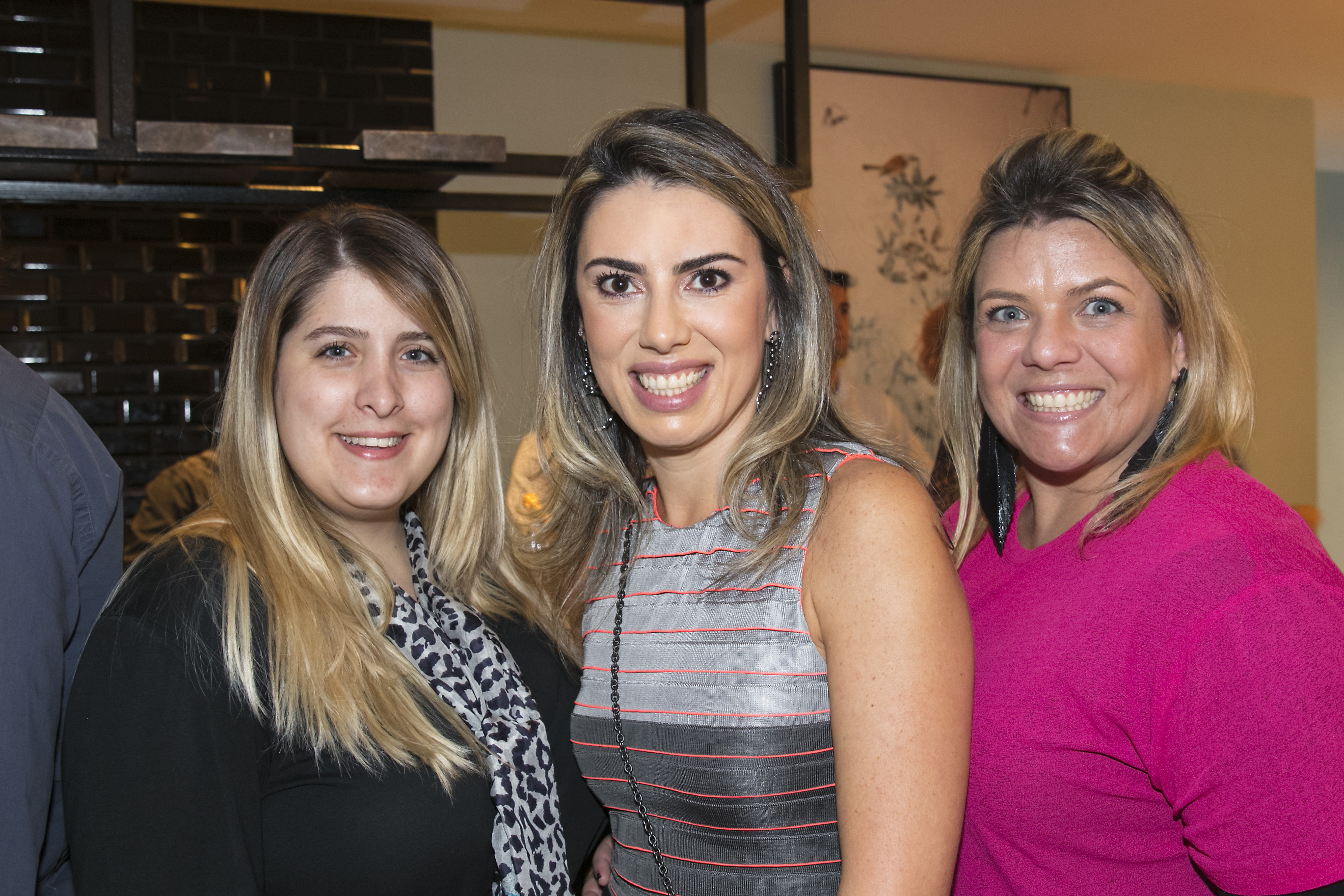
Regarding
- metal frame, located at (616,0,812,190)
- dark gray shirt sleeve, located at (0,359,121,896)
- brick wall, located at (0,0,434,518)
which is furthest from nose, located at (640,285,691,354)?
brick wall, located at (0,0,434,518)

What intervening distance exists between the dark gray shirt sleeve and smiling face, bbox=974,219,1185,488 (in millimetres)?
1280

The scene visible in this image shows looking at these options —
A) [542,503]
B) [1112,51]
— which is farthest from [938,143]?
[542,503]

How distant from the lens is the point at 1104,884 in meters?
1.21

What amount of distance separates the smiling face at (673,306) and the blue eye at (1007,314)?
12.4 inches

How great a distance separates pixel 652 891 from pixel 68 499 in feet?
3.07

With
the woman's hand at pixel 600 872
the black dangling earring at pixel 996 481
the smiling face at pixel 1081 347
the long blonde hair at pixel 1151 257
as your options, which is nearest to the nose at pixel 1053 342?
the smiling face at pixel 1081 347

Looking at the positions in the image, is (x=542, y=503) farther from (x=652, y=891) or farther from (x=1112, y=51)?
(x=1112, y=51)

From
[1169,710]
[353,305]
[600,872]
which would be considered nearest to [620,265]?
[353,305]

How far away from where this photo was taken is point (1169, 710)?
1.11 metres

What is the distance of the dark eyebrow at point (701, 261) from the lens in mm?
1345

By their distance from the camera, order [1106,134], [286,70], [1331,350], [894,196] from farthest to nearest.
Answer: [1331,350] → [894,196] → [1106,134] → [286,70]

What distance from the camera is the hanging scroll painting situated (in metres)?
4.66

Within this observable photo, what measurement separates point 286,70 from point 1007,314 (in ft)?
10.1

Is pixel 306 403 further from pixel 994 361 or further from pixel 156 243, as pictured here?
pixel 156 243
